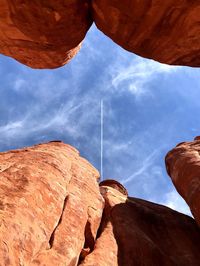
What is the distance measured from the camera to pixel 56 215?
50.0 feet

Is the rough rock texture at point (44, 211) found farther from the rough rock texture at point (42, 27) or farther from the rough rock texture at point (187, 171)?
the rough rock texture at point (42, 27)

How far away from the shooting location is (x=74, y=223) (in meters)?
16.3

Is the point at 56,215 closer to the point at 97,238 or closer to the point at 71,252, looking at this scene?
the point at 71,252

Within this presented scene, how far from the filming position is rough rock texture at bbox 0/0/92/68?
1775cm

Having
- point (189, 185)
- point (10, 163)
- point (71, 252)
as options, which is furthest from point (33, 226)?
point (189, 185)

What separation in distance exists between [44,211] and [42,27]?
1013 centimetres

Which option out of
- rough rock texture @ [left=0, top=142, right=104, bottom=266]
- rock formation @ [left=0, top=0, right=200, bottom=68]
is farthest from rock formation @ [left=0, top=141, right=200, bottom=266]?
rock formation @ [left=0, top=0, right=200, bottom=68]

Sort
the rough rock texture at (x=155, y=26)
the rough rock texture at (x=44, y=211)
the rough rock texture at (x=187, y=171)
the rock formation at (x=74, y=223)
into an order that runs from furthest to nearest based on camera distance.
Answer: the rough rock texture at (x=187, y=171), the rough rock texture at (x=155, y=26), the rock formation at (x=74, y=223), the rough rock texture at (x=44, y=211)

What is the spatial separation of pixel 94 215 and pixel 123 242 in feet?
7.23

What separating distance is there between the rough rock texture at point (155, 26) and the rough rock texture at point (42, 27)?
1257 mm

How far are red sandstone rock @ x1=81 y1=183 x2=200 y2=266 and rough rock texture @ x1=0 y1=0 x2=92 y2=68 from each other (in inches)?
437

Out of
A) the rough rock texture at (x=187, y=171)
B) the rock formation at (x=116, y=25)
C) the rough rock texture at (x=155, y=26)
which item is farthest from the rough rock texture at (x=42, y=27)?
the rough rock texture at (x=187, y=171)

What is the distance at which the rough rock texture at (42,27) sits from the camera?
58.2 ft

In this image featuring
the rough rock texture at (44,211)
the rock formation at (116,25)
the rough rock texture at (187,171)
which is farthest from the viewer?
the rough rock texture at (187,171)
